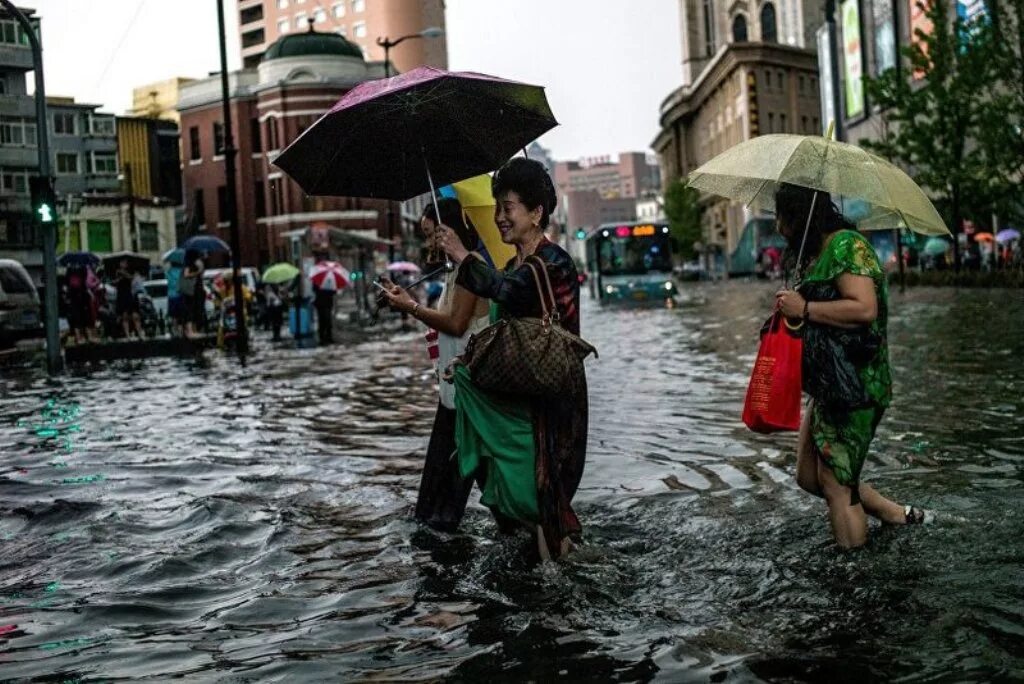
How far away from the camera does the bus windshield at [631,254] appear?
42.5m

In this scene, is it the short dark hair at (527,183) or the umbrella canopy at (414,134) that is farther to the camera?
the umbrella canopy at (414,134)

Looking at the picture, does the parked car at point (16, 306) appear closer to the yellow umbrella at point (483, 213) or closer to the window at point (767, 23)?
the yellow umbrella at point (483, 213)

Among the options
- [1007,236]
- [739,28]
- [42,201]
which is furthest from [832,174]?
[739,28]

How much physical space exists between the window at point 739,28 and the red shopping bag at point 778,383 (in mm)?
114852

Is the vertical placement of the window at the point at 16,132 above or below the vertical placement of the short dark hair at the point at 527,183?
above

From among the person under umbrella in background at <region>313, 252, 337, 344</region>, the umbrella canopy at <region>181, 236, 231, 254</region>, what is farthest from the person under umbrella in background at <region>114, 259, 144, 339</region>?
the person under umbrella in background at <region>313, 252, 337, 344</region>

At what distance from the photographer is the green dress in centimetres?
520

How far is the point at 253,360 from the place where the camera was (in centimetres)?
2181

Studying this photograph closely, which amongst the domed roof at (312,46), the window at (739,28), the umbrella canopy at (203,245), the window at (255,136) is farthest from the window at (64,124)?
the window at (739,28)

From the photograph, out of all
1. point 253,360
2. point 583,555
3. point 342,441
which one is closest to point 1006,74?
point 253,360

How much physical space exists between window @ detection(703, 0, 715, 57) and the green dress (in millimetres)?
125547

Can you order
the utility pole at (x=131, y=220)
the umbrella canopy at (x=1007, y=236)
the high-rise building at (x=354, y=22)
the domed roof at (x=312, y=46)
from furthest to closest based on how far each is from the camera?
the high-rise building at (x=354, y=22), the domed roof at (x=312, y=46), the utility pole at (x=131, y=220), the umbrella canopy at (x=1007, y=236)

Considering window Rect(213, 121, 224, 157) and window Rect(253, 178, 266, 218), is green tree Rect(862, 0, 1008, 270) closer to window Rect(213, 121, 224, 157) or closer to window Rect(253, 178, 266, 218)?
window Rect(253, 178, 266, 218)

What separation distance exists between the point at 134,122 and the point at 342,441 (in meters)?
74.2
